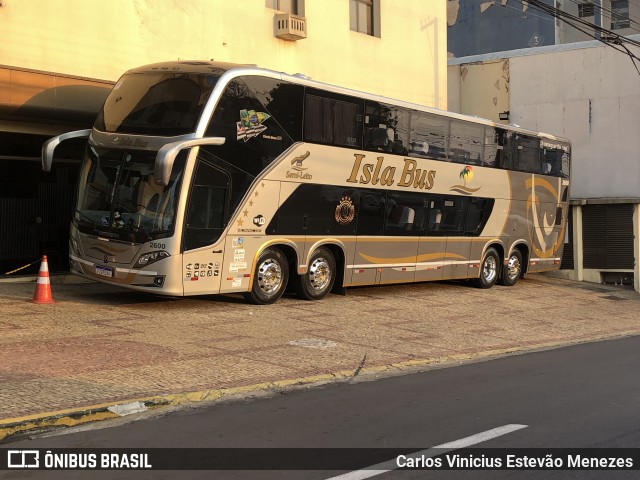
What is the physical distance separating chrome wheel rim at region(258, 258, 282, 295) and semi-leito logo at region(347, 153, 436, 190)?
8.56 ft

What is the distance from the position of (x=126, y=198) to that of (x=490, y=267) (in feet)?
37.4

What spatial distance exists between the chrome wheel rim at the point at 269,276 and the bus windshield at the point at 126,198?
241 cm

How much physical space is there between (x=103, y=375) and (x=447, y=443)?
429 centimetres

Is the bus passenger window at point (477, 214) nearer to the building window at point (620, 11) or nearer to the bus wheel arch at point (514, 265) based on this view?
the bus wheel arch at point (514, 265)

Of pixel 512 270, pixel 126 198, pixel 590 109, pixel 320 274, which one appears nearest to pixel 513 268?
pixel 512 270

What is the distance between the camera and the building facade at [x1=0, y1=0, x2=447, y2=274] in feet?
52.9

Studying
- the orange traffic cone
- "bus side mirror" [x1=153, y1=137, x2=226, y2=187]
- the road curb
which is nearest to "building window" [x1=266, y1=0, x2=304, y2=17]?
"bus side mirror" [x1=153, y1=137, x2=226, y2=187]

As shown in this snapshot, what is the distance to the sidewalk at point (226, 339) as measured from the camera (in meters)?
8.57

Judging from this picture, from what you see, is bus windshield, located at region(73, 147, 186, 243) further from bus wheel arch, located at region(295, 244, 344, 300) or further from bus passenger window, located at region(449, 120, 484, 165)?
bus passenger window, located at region(449, 120, 484, 165)

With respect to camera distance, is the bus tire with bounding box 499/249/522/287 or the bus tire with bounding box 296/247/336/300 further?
the bus tire with bounding box 499/249/522/287

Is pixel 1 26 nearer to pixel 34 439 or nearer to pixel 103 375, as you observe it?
pixel 103 375

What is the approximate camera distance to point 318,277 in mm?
16781

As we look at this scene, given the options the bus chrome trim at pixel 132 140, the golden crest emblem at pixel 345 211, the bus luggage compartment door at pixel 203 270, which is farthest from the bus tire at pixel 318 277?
the bus chrome trim at pixel 132 140
